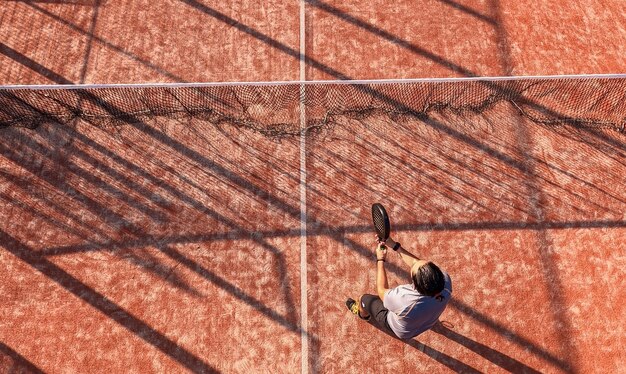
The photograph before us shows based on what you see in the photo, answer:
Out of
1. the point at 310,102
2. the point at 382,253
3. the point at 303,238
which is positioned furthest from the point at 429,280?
the point at 310,102

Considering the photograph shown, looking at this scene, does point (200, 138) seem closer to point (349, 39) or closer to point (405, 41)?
point (349, 39)

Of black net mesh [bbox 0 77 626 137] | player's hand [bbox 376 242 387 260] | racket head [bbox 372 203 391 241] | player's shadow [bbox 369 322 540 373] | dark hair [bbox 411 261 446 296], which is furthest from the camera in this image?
black net mesh [bbox 0 77 626 137]

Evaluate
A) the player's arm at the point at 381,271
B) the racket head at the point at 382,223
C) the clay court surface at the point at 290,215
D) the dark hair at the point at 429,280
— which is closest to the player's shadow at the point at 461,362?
the clay court surface at the point at 290,215

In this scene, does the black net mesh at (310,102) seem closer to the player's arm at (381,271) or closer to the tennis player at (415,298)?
the player's arm at (381,271)

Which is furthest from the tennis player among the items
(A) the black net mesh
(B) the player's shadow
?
(A) the black net mesh

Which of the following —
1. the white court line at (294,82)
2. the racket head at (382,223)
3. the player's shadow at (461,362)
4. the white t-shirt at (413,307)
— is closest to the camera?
the white t-shirt at (413,307)

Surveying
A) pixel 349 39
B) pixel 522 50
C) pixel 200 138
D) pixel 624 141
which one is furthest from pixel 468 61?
pixel 200 138

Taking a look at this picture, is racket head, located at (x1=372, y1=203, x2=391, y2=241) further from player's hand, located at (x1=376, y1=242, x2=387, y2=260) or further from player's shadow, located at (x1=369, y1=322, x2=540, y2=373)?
player's shadow, located at (x1=369, y1=322, x2=540, y2=373)
